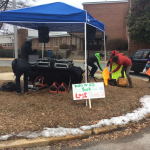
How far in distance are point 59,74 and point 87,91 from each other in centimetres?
191

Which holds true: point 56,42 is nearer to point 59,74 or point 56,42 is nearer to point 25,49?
point 59,74

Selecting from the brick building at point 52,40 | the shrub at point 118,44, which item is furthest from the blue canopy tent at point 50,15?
the brick building at point 52,40

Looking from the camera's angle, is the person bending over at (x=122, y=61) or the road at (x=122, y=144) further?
the person bending over at (x=122, y=61)

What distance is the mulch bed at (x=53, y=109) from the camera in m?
3.43

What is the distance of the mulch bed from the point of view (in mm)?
3430

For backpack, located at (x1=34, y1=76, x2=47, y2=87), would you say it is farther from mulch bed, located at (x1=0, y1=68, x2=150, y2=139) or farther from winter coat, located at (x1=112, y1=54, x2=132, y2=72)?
winter coat, located at (x1=112, y1=54, x2=132, y2=72)

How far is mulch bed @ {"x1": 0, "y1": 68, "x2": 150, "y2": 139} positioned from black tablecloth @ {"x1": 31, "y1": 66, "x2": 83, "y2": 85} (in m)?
0.66

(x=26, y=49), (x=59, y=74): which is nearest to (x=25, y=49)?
(x=26, y=49)

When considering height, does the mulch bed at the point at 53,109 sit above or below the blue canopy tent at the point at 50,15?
below

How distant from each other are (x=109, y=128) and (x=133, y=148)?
66 cm

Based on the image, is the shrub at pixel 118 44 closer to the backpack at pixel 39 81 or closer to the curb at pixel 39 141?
the backpack at pixel 39 81

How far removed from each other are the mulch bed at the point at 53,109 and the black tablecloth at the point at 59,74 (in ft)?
2.15

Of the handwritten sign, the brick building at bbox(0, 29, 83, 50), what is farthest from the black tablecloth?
the brick building at bbox(0, 29, 83, 50)

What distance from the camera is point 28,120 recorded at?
3.55m
